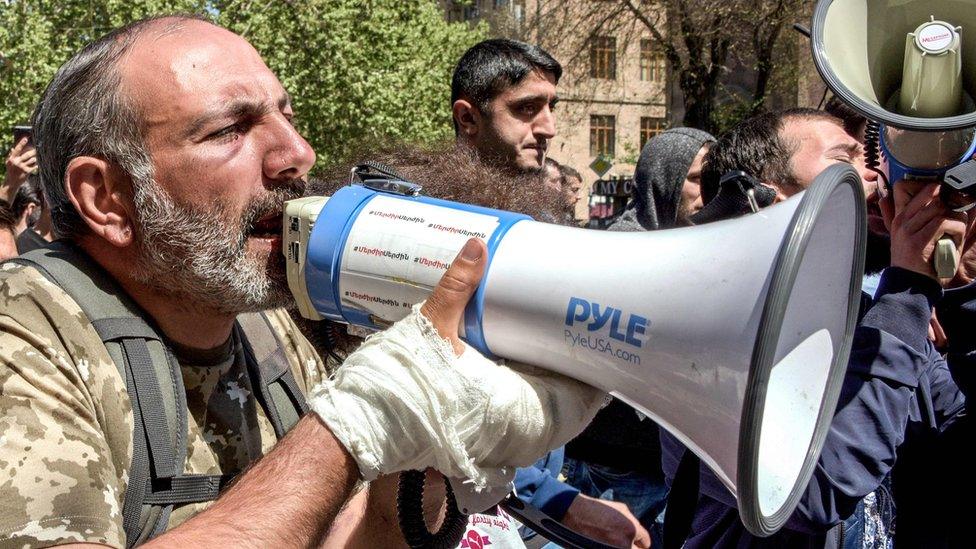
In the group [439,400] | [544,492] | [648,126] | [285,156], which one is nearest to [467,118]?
[544,492]

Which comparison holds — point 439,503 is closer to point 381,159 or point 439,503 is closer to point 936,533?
point 381,159

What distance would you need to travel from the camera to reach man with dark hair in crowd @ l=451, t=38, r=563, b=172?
3732 mm

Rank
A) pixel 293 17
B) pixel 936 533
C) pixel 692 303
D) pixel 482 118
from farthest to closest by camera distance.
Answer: pixel 293 17 < pixel 482 118 < pixel 936 533 < pixel 692 303

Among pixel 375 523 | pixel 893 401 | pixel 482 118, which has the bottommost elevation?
pixel 375 523

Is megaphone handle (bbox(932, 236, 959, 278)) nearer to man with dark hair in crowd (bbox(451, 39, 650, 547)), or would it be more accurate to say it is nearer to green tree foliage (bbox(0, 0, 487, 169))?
man with dark hair in crowd (bbox(451, 39, 650, 547))

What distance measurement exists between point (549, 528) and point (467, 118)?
6.62 feet

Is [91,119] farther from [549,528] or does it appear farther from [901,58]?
[901,58]

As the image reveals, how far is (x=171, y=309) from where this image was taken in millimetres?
1817

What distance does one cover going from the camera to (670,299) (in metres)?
1.32

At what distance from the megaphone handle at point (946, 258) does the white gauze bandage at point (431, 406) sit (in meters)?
1.08

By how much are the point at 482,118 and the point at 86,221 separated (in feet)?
7.08

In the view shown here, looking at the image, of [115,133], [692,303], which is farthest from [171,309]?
[692,303]

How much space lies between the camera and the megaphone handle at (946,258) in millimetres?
2111

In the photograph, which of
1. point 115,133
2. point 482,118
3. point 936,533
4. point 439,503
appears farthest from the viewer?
point 482,118
